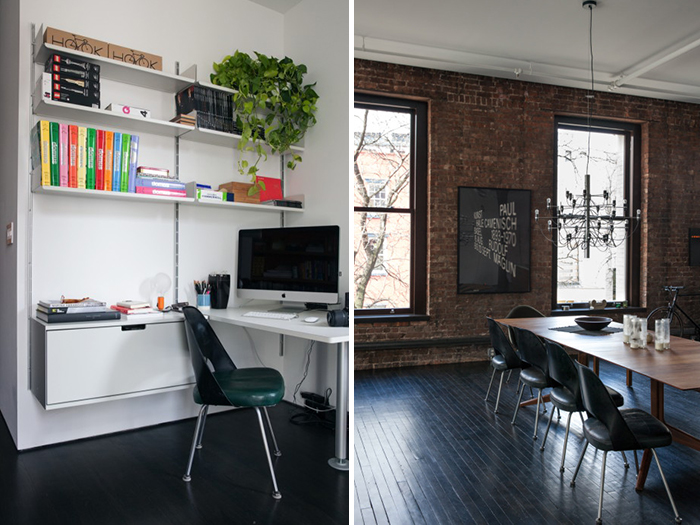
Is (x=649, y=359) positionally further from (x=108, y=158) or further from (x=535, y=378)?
(x=108, y=158)

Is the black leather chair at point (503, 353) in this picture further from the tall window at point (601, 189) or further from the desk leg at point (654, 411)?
the tall window at point (601, 189)

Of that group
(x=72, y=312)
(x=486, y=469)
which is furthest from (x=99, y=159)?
(x=486, y=469)

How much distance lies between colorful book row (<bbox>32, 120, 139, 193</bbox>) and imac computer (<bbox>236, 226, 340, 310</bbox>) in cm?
83

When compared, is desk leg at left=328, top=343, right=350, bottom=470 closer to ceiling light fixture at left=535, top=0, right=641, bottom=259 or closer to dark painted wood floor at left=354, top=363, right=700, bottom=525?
dark painted wood floor at left=354, top=363, right=700, bottom=525

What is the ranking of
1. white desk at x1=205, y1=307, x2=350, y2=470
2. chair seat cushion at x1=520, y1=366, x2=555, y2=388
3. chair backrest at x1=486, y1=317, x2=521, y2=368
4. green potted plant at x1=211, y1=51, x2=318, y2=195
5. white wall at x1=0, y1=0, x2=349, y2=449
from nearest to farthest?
white desk at x1=205, y1=307, x2=350, y2=470 → white wall at x1=0, y1=0, x2=349, y2=449 → green potted plant at x1=211, y1=51, x2=318, y2=195 → chair seat cushion at x1=520, y1=366, x2=555, y2=388 → chair backrest at x1=486, y1=317, x2=521, y2=368

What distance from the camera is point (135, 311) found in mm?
2744

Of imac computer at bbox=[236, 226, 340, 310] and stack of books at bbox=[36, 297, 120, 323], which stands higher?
imac computer at bbox=[236, 226, 340, 310]

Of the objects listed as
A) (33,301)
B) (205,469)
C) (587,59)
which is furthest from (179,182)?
(587,59)

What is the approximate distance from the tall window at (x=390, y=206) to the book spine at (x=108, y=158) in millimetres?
2889

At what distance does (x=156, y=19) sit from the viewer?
314cm

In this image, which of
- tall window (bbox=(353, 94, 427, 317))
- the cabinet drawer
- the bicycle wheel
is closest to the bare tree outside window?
tall window (bbox=(353, 94, 427, 317))

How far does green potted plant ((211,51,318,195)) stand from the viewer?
10.4 feet

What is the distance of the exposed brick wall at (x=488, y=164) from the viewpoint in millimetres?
5355

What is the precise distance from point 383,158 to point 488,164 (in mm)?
1226
